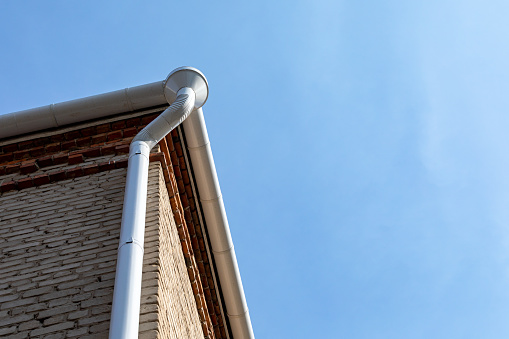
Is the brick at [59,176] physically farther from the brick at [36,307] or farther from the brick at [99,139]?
the brick at [36,307]

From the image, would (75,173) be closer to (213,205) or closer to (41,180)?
(41,180)

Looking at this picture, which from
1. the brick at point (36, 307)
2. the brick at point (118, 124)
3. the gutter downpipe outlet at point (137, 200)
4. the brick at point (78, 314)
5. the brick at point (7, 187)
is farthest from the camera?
the brick at point (118, 124)

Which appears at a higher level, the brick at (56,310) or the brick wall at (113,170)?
the brick wall at (113,170)

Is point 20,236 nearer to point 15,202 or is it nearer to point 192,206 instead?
point 15,202

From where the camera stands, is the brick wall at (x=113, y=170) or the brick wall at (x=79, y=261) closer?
the brick wall at (x=79, y=261)

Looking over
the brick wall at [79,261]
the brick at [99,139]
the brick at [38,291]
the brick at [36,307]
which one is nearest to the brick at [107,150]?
the brick at [99,139]

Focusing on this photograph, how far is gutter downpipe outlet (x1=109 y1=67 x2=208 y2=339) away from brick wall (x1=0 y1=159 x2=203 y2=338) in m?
0.36

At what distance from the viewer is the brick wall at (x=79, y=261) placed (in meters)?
3.74

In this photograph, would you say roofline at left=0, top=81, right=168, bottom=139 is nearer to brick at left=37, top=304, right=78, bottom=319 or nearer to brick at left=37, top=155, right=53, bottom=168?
brick at left=37, top=155, right=53, bottom=168

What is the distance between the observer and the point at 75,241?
439 centimetres

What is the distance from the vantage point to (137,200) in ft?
13.3

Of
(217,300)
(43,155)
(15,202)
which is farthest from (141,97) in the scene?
(217,300)

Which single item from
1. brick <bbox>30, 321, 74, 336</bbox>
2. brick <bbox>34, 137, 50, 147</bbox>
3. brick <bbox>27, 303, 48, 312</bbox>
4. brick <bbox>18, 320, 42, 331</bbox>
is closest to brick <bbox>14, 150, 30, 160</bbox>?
brick <bbox>34, 137, 50, 147</bbox>

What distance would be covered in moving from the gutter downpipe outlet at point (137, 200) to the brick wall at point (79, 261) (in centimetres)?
36
